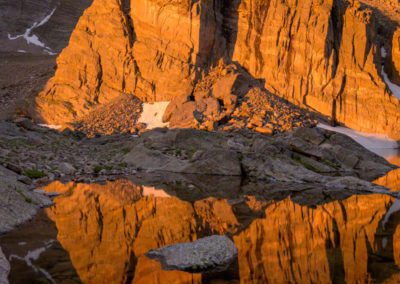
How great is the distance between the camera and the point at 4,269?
441 cm

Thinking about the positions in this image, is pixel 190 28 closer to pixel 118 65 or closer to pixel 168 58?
pixel 168 58

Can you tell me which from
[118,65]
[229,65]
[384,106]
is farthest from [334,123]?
[118,65]

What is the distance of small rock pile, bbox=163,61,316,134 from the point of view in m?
30.7

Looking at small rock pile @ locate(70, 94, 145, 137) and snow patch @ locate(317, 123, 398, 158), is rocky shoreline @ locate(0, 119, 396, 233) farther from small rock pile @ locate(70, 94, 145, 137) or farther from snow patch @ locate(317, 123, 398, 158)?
snow patch @ locate(317, 123, 398, 158)

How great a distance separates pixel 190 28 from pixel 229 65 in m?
6.55

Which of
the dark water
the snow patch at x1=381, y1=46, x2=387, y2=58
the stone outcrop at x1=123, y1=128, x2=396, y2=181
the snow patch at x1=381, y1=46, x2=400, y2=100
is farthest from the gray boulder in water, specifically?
A: the snow patch at x1=381, y1=46, x2=387, y2=58

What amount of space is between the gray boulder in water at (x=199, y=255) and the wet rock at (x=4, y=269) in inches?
77.1

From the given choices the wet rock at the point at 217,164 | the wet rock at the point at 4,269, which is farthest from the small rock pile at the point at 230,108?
the wet rock at the point at 4,269

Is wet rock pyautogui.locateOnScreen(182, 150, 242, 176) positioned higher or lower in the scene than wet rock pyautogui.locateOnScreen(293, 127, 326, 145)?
lower

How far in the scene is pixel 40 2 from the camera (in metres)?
98.8

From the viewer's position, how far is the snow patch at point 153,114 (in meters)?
35.8

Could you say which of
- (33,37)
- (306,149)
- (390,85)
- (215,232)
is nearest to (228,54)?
(306,149)

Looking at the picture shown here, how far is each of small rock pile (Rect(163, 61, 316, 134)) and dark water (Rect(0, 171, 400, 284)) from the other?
19209 mm

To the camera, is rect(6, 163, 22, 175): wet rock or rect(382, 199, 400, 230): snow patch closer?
rect(382, 199, 400, 230): snow patch
